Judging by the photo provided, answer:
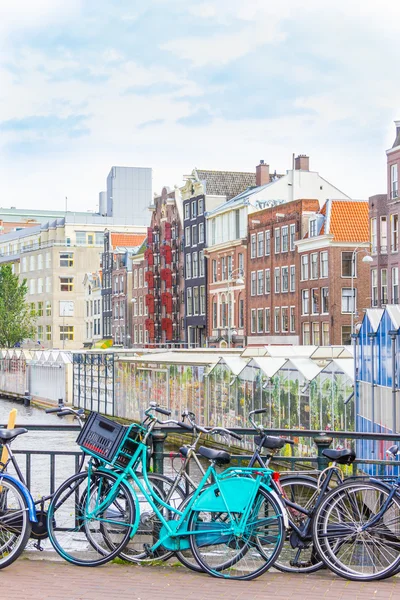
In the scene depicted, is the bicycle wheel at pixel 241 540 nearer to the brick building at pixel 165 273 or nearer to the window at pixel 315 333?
the window at pixel 315 333

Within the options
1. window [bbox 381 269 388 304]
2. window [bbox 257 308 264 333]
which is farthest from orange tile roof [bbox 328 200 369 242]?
window [bbox 257 308 264 333]

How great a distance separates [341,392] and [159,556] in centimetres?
1974

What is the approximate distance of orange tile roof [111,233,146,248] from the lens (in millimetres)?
108375

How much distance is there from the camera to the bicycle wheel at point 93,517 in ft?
27.5

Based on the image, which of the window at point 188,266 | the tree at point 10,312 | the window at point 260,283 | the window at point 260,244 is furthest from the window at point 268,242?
the tree at point 10,312

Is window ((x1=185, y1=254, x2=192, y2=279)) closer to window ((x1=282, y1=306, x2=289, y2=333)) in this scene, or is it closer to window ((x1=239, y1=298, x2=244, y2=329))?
window ((x1=239, y1=298, x2=244, y2=329))

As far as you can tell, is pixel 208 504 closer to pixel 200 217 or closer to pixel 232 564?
pixel 232 564

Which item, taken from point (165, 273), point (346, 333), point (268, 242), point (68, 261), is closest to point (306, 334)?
point (346, 333)

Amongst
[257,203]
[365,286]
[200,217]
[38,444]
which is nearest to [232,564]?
[38,444]

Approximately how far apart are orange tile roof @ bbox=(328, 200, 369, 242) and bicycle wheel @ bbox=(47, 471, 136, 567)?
178ft

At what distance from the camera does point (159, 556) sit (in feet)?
27.9

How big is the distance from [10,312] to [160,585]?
98.9 metres

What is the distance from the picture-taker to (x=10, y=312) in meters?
105

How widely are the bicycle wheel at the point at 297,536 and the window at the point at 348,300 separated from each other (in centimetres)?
5287
